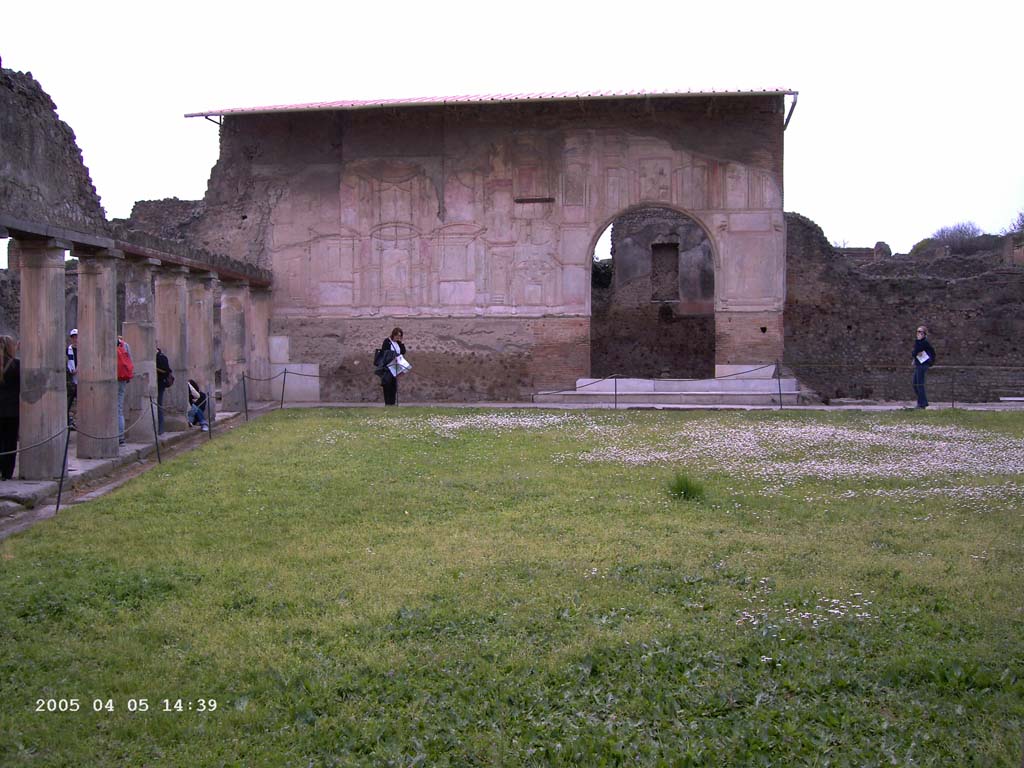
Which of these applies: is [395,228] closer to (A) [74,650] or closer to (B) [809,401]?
(B) [809,401]

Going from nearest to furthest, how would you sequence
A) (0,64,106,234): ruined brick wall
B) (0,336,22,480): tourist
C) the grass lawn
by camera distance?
1. the grass lawn
2. (0,64,106,234): ruined brick wall
3. (0,336,22,480): tourist

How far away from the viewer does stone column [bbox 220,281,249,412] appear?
1692 centimetres

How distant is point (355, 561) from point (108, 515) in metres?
2.77

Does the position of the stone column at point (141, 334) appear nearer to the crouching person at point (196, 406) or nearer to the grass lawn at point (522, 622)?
the crouching person at point (196, 406)

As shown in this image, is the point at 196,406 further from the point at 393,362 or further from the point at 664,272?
the point at 664,272

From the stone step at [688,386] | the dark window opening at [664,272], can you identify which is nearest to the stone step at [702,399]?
the stone step at [688,386]

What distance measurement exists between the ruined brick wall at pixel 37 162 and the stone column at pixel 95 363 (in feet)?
2.47

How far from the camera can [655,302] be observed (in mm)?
24984

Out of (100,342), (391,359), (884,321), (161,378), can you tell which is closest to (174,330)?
(161,378)

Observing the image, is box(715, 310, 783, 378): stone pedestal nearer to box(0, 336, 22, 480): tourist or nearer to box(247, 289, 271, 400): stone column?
box(247, 289, 271, 400): stone column

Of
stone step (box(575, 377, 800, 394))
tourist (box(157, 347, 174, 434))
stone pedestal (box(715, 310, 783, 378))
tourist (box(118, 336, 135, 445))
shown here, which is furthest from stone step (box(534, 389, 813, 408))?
tourist (box(118, 336, 135, 445))

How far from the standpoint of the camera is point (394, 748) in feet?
12.0

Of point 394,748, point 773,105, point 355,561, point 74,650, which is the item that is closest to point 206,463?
point 355,561

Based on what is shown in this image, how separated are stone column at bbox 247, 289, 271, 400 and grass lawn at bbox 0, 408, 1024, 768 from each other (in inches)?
387
